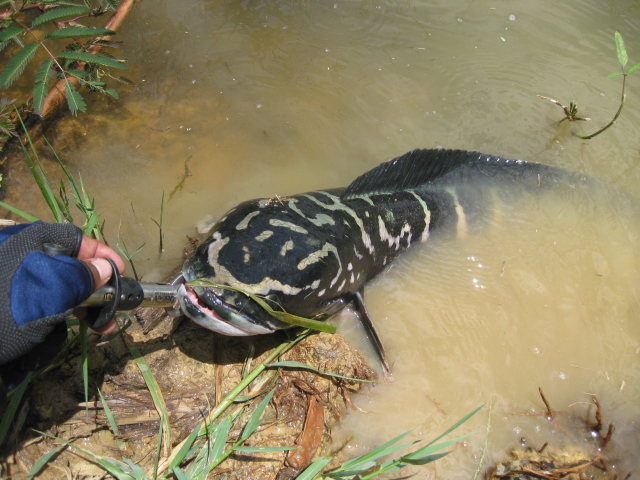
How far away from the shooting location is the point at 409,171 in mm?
4137

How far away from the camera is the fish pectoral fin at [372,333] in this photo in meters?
3.49

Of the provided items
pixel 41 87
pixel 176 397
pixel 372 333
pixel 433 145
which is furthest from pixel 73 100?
pixel 433 145

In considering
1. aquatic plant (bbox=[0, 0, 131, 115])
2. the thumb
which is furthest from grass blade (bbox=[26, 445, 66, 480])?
aquatic plant (bbox=[0, 0, 131, 115])

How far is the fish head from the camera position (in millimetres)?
2752

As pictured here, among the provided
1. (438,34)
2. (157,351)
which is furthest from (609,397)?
(438,34)

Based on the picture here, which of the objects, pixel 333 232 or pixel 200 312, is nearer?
pixel 200 312

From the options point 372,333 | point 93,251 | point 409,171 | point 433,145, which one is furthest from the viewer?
point 433,145

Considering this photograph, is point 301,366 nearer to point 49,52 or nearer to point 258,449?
point 258,449

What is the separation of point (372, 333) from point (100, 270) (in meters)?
1.99

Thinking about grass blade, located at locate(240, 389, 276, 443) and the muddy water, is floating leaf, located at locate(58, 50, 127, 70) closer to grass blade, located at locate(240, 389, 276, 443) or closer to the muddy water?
the muddy water

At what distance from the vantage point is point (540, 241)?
4.43 metres

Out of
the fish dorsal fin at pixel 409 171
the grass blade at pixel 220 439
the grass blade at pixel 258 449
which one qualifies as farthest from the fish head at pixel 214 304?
the fish dorsal fin at pixel 409 171

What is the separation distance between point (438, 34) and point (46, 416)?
5.32m

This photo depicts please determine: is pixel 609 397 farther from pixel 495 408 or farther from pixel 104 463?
pixel 104 463
